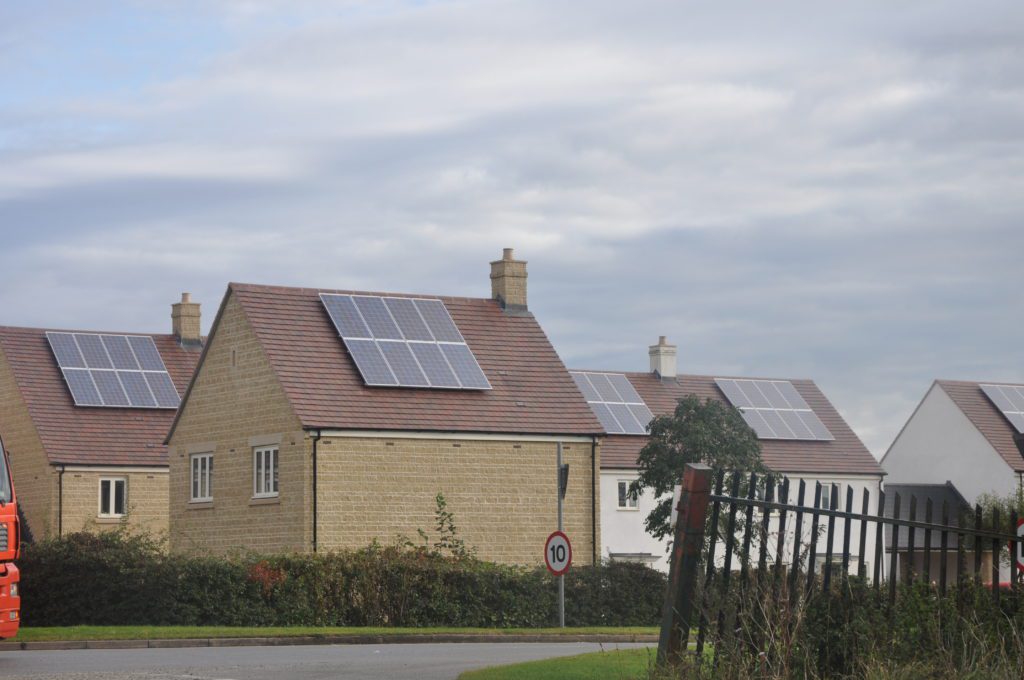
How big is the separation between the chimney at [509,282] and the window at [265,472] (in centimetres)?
966

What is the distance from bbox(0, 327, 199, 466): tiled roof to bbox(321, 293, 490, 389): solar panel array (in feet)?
39.0

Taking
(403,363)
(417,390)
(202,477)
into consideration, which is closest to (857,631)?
(417,390)

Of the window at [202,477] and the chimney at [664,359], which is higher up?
the chimney at [664,359]

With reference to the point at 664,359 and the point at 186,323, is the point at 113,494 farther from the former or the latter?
the point at 664,359

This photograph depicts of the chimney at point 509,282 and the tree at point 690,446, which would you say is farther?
the chimney at point 509,282

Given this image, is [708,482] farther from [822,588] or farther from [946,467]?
[946,467]

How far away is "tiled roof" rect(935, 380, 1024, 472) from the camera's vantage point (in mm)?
66812

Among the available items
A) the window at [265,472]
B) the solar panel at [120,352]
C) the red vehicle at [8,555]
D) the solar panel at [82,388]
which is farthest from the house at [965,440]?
the red vehicle at [8,555]

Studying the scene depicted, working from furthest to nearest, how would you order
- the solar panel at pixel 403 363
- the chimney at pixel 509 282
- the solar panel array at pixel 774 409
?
1. the solar panel array at pixel 774 409
2. the chimney at pixel 509 282
3. the solar panel at pixel 403 363

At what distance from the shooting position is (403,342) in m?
43.2

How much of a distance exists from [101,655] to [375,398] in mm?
18201

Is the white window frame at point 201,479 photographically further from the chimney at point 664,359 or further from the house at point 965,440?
the house at point 965,440

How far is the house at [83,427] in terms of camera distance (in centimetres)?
5219

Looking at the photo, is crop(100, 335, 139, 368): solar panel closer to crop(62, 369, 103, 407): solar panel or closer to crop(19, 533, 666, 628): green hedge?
crop(62, 369, 103, 407): solar panel
